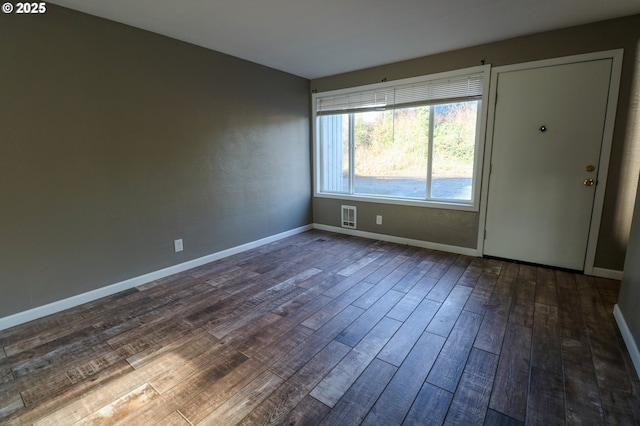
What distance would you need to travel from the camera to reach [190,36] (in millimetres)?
2979

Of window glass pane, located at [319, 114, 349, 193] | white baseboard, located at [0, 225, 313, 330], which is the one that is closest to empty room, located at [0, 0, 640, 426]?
white baseboard, located at [0, 225, 313, 330]

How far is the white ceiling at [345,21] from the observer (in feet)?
7.82

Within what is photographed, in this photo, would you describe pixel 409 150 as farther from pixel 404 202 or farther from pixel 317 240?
pixel 317 240

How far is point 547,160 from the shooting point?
3135mm

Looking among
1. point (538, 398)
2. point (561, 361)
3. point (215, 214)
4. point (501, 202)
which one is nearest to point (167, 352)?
point (215, 214)

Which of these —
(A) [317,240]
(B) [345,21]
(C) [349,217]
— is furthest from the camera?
(C) [349,217]

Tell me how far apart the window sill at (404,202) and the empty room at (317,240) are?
0.03m

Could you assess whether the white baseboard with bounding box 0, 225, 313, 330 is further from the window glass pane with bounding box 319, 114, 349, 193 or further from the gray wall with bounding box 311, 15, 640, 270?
the gray wall with bounding box 311, 15, 640, 270

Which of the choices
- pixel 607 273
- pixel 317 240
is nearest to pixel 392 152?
pixel 317 240

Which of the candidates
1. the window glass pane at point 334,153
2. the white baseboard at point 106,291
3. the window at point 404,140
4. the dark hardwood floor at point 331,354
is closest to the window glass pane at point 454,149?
the window at point 404,140

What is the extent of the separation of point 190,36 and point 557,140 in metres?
3.81

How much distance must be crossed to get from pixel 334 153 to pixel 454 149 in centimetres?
180

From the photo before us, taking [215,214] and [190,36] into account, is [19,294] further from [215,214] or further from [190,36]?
[190,36]

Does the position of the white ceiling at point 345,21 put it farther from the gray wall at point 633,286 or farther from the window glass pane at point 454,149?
the gray wall at point 633,286
